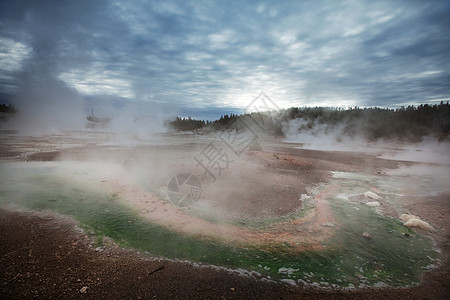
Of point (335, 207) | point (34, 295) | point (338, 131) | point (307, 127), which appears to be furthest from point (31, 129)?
point (338, 131)

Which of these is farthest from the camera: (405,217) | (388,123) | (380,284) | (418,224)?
(388,123)

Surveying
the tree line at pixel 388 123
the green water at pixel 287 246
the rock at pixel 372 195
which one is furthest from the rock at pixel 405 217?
the tree line at pixel 388 123

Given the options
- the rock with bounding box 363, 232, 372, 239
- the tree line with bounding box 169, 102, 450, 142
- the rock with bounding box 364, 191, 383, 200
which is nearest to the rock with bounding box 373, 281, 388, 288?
the rock with bounding box 363, 232, 372, 239

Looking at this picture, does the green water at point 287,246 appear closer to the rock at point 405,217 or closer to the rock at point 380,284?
the rock at point 380,284

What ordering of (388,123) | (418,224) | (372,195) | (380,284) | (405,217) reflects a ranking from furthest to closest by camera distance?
(388,123) < (372,195) < (405,217) < (418,224) < (380,284)

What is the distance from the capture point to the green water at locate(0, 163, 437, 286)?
13.7 ft

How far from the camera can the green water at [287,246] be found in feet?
13.7

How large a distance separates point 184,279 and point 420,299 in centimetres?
411

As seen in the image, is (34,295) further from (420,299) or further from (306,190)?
(306,190)

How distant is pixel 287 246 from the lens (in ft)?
16.5

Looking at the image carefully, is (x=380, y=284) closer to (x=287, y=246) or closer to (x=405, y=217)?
(x=287, y=246)

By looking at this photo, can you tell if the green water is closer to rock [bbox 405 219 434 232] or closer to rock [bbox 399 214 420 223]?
rock [bbox 405 219 434 232]

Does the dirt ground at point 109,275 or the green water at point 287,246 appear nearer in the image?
the dirt ground at point 109,275

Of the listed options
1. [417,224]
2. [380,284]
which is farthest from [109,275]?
[417,224]
